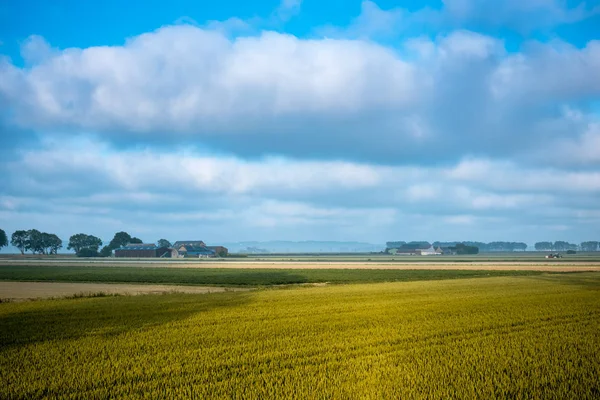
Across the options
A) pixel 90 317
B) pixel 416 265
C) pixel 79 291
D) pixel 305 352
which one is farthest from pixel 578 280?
pixel 416 265

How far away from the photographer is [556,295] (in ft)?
108

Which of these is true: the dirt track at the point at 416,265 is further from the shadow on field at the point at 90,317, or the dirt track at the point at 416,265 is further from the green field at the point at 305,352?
the green field at the point at 305,352

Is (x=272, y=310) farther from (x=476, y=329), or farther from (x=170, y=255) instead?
(x=170, y=255)

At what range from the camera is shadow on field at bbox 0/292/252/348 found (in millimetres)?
18812

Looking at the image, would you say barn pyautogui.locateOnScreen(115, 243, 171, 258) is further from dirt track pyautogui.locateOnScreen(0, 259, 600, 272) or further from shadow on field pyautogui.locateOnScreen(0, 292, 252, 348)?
shadow on field pyautogui.locateOnScreen(0, 292, 252, 348)

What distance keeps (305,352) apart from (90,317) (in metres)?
13.6

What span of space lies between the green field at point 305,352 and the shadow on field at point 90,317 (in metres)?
0.12

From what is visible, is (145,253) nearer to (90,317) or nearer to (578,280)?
(578,280)

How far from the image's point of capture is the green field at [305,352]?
1117cm

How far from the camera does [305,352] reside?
14.8m

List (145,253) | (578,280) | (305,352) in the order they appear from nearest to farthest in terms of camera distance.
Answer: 1. (305,352)
2. (578,280)
3. (145,253)

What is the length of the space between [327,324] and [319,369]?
7.81 m

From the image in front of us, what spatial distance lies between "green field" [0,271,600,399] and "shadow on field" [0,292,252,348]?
4.5 inches

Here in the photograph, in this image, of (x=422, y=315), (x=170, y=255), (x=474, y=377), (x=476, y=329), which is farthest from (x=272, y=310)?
(x=170, y=255)
